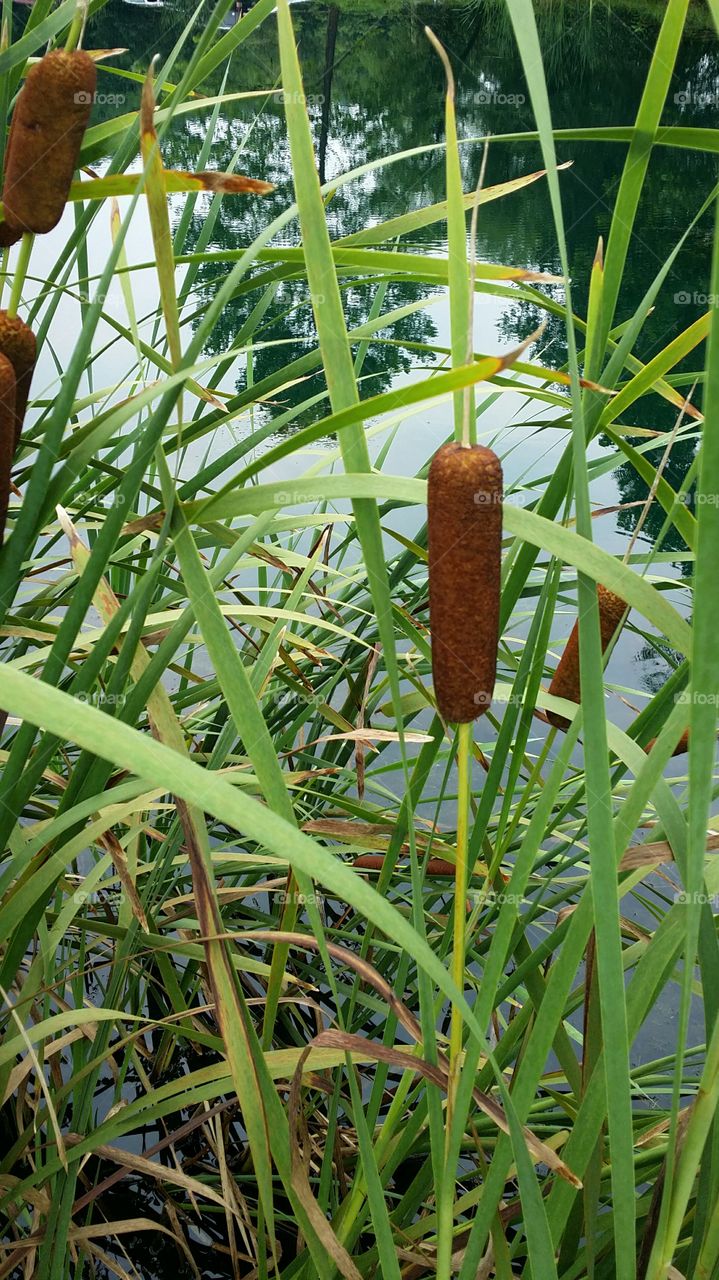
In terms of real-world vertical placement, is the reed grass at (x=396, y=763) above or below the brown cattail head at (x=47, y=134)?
below

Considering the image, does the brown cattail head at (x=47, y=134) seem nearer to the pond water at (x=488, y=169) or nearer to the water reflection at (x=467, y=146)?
the pond water at (x=488, y=169)

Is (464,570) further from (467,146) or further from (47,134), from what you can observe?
(467,146)

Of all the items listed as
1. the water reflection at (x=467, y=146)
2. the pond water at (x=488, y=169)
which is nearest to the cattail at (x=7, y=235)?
the pond water at (x=488, y=169)

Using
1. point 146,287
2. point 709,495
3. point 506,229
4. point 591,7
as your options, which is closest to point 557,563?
point 709,495

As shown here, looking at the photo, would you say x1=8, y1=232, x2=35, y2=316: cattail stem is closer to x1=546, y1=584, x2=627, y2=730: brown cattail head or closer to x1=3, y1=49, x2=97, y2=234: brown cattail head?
x1=3, y1=49, x2=97, y2=234: brown cattail head

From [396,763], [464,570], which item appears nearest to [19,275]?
[464,570]

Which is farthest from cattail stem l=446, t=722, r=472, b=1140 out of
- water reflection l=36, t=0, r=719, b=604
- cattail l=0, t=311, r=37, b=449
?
water reflection l=36, t=0, r=719, b=604
